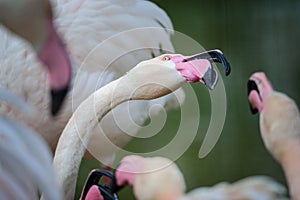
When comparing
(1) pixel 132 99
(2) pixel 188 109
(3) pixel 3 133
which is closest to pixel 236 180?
(2) pixel 188 109

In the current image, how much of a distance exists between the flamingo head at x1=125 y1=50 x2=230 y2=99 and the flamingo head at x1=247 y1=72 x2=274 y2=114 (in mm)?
68

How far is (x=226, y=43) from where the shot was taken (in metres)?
1.25

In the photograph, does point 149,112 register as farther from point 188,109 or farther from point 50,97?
point 50,97

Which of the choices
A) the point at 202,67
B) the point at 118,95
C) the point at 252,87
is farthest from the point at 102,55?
the point at 252,87

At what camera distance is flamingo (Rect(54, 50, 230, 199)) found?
122 centimetres

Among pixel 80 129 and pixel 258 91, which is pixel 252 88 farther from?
pixel 80 129

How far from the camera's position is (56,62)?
3.61ft

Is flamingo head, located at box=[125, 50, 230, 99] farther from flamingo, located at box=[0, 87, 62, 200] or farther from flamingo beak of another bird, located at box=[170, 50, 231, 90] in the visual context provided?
flamingo, located at box=[0, 87, 62, 200]

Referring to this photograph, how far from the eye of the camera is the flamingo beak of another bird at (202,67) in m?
1.21

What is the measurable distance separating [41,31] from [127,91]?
9.8 inches

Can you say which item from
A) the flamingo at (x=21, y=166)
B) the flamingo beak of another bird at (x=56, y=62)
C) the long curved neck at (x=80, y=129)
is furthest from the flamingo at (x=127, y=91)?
the flamingo at (x=21, y=166)

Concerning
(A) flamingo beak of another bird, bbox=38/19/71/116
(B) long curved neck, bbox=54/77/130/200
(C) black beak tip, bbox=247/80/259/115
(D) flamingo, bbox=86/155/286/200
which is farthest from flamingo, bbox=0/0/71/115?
(C) black beak tip, bbox=247/80/259/115

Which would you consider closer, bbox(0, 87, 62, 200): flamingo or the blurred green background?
bbox(0, 87, 62, 200): flamingo

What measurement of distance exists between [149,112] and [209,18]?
0.25 metres
